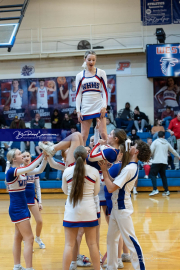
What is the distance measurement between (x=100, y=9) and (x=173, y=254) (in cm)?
1203

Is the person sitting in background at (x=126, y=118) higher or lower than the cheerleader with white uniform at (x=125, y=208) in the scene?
higher

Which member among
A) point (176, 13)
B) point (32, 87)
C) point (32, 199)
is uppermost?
point (176, 13)

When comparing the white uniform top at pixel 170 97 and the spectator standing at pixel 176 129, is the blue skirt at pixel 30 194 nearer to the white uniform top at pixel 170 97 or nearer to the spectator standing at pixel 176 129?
the spectator standing at pixel 176 129

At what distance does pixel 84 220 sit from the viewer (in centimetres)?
339

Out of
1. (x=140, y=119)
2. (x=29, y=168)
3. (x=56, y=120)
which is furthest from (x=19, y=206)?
(x=140, y=119)

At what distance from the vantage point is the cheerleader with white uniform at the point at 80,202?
3.36 meters

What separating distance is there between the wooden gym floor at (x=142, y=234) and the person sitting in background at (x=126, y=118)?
3853 millimetres

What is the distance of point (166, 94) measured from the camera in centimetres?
1399

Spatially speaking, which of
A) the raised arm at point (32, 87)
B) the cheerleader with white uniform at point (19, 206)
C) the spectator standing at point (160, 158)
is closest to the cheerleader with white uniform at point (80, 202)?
the cheerleader with white uniform at point (19, 206)

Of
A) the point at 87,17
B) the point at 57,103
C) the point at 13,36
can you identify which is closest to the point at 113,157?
the point at 13,36

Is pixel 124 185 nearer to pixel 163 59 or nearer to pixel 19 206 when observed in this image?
pixel 19 206

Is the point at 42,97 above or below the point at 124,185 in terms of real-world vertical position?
above

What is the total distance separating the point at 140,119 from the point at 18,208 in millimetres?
9809

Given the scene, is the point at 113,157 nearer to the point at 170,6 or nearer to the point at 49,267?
the point at 49,267
